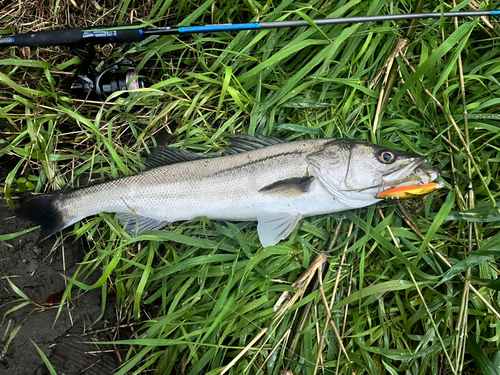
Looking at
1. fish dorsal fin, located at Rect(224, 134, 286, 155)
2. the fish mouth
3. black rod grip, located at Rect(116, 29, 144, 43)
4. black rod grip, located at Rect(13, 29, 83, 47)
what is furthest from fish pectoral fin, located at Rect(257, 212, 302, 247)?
black rod grip, located at Rect(13, 29, 83, 47)

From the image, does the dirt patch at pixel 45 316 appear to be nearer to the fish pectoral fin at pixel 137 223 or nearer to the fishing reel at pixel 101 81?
the fish pectoral fin at pixel 137 223

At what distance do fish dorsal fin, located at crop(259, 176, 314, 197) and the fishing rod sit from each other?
1.27m

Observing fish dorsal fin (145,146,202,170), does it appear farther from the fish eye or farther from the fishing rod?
the fish eye

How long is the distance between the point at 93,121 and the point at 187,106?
92 cm

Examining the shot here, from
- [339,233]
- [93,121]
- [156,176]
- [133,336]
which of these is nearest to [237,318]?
[133,336]

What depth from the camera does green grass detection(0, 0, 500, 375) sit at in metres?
2.44

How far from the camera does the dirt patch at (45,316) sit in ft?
8.73

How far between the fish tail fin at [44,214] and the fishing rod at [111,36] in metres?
1.02

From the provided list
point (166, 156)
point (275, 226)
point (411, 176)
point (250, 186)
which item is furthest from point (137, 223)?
point (411, 176)

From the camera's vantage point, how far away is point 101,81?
2.80 metres

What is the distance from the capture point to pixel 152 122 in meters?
2.86

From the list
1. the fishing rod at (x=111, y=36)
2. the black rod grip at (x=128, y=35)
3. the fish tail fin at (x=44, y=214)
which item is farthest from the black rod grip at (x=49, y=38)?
the fish tail fin at (x=44, y=214)

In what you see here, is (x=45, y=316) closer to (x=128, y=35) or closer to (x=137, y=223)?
(x=137, y=223)

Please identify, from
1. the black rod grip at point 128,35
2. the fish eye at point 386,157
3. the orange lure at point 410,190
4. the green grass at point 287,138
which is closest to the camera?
the orange lure at point 410,190
